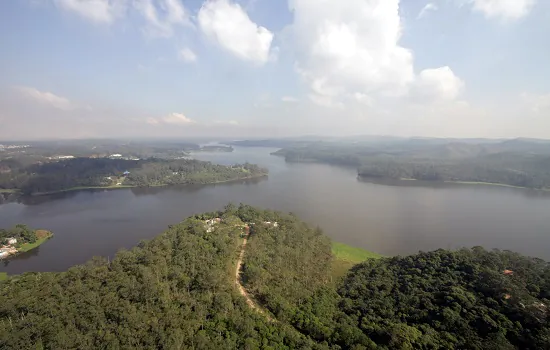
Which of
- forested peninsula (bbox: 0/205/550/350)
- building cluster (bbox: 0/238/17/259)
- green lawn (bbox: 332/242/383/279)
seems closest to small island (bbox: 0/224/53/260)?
building cluster (bbox: 0/238/17/259)

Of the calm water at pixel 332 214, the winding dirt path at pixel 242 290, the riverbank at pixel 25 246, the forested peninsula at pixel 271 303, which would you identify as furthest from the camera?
the calm water at pixel 332 214

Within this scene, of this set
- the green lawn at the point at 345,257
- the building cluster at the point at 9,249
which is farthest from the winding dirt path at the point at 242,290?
the building cluster at the point at 9,249

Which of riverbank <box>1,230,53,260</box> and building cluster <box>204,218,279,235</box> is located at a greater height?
building cluster <box>204,218,279,235</box>

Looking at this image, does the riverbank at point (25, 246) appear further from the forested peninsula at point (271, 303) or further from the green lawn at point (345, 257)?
the green lawn at point (345, 257)

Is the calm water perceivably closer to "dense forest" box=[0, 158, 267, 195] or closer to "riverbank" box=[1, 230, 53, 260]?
"riverbank" box=[1, 230, 53, 260]

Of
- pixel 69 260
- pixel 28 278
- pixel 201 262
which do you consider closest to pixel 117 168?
pixel 69 260

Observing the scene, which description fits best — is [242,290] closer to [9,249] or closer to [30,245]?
[30,245]

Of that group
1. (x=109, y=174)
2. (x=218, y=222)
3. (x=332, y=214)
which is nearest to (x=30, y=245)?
(x=218, y=222)
